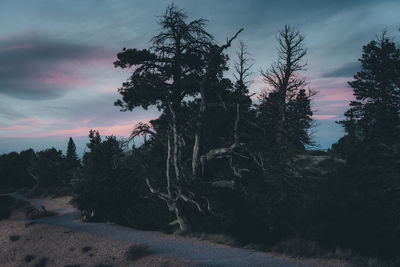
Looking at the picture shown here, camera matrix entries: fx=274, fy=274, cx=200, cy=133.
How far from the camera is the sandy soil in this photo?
12828 millimetres

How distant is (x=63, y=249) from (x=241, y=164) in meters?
11.8

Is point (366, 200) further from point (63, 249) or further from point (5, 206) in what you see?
point (5, 206)

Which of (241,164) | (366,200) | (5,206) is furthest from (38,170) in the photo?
(366,200)

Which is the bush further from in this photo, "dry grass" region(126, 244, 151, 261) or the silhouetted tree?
the silhouetted tree

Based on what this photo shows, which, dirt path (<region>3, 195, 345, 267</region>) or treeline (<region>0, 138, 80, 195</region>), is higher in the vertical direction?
treeline (<region>0, 138, 80, 195</region>)

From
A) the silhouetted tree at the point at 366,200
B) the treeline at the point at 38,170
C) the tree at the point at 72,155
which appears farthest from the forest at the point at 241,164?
the tree at the point at 72,155

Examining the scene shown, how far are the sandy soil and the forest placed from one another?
370cm

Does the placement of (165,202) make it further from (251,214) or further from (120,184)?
(251,214)

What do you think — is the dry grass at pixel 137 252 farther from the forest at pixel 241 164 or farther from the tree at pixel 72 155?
the tree at pixel 72 155

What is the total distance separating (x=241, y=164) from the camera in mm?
18453

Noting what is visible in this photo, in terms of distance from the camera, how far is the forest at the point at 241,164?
13.3m

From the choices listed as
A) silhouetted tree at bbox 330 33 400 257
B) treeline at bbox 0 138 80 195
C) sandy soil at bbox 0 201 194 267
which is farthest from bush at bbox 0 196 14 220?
silhouetted tree at bbox 330 33 400 257

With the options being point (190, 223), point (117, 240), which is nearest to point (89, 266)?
point (117, 240)

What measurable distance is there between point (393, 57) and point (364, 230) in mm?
21149
